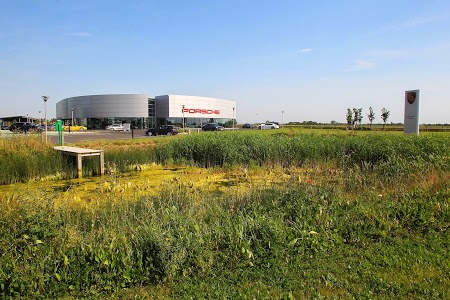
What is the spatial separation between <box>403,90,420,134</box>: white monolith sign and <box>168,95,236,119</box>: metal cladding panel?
48.5 metres

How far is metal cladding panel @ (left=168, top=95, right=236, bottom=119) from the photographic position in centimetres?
6263

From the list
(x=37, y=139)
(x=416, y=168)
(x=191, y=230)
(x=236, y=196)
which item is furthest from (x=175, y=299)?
(x=37, y=139)

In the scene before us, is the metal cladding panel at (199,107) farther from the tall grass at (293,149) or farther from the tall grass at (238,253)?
the tall grass at (238,253)

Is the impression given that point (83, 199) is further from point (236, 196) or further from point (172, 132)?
point (172, 132)

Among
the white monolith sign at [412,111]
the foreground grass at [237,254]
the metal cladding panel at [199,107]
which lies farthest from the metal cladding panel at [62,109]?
the foreground grass at [237,254]

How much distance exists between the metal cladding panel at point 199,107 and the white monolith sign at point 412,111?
4853 cm

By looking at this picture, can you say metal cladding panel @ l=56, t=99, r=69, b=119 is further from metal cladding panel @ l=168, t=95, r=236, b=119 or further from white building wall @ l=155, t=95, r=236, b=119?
metal cladding panel @ l=168, t=95, r=236, b=119

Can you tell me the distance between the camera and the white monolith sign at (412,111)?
16.1 meters

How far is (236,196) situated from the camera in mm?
5355

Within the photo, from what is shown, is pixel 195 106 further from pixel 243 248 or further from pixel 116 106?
pixel 243 248

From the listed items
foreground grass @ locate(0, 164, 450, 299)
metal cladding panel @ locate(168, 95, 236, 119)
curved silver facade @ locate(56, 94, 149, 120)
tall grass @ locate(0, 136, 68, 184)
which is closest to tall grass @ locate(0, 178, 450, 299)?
foreground grass @ locate(0, 164, 450, 299)

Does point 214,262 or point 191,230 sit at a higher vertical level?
point 191,230

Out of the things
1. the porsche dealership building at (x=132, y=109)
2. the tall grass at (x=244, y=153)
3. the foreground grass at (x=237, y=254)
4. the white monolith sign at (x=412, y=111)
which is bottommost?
the foreground grass at (x=237, y=254)

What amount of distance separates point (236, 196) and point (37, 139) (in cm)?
935
